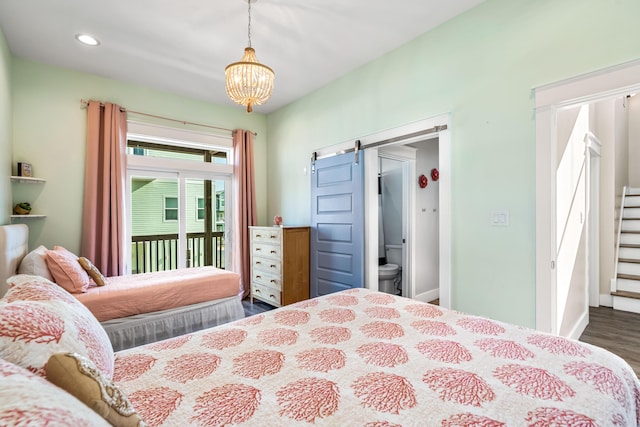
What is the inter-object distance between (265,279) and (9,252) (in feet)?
8.08

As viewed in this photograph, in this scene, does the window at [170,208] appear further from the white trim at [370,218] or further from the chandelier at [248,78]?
the white trim at [370,218]

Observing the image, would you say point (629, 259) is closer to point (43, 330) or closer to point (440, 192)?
point (440, 192)

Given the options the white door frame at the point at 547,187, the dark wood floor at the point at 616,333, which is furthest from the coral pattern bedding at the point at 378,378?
the dark wood floor at the point at 616,333

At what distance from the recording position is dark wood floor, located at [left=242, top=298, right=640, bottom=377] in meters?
2.50

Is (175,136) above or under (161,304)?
above

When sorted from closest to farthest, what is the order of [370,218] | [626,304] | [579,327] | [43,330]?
1. [43,330]
2. [579,327]
3. [370,218]
4. [626,304]

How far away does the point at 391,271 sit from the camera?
3.97 metres

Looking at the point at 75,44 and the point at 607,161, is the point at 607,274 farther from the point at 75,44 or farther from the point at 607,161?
the point at 75,44

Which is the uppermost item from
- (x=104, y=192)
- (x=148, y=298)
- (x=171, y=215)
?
(x=104, y=192)

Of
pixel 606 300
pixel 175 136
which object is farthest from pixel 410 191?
pixel 175 136

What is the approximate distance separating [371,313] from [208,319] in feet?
6.25

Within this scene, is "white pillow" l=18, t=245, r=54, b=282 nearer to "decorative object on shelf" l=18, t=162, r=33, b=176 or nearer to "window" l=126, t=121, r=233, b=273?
"decorative object on shelf" l=18, t=162, r=33, b=176

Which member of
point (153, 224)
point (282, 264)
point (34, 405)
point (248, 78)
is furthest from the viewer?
point (153, 224)

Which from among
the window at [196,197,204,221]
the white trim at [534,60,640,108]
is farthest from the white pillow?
the white trim at [534,60,640,108]
